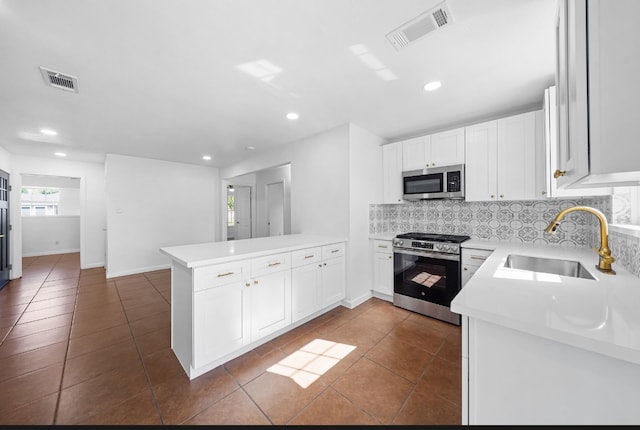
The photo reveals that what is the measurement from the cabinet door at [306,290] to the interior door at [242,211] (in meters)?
4.91

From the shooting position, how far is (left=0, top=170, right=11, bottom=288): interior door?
3.98 metres

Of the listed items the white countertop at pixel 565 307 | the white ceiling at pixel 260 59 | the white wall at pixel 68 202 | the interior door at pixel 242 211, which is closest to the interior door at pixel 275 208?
the interior door at pixel 242 211

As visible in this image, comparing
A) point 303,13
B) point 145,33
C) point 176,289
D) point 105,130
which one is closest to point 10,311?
point 105,130

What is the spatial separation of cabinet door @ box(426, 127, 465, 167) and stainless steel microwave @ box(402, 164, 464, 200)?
0.08m

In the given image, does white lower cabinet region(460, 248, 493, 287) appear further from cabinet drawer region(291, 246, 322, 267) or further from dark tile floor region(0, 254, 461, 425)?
cabinet drawer region(291, 246, 322, 267)

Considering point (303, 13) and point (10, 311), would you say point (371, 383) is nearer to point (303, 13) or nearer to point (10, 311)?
point (303, 13)

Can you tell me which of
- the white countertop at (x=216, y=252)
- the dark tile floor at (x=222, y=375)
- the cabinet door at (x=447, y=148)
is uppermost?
the cabinet door at (x=447, y=148)

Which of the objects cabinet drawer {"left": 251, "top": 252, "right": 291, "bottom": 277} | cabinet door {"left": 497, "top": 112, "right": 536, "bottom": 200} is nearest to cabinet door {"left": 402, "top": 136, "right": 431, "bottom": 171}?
cabinet door {"left": 497, "top": 112, "right": 536, "bottom": 200}

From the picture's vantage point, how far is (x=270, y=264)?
2.23 metres

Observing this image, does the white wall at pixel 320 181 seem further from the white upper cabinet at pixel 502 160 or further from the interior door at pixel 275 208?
the interior door at pixel 275 208

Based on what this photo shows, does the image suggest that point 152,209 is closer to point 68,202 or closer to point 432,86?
point 68,202

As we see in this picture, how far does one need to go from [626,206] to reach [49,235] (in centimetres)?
1138

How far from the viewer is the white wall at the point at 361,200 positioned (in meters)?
Result: 3.09

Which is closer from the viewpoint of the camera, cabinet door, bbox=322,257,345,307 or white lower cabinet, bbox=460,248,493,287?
white lower cabinet, bbox=460,248,493,287
